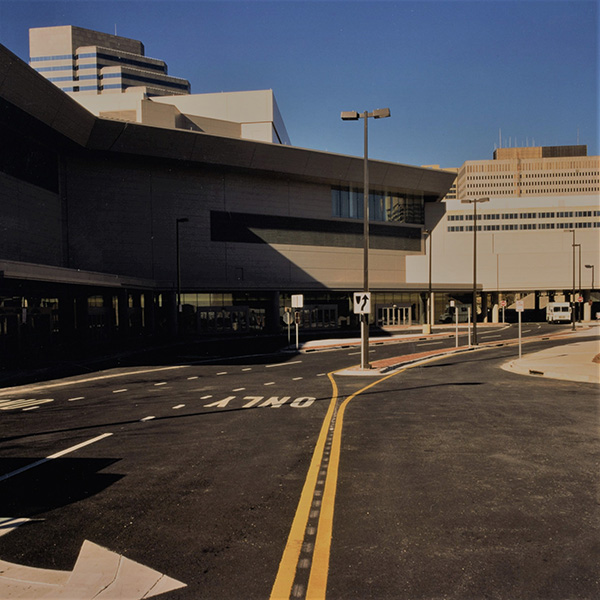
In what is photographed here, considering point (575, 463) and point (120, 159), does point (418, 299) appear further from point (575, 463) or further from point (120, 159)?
point (575, 463)

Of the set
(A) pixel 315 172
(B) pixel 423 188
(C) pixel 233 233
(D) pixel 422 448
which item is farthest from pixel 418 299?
(D) pixel 422 448

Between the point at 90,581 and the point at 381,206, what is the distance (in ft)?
185

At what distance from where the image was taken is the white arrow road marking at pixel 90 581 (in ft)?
12.5

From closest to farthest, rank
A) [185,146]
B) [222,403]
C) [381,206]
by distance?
[222,403] → [185,146] → [381,206]

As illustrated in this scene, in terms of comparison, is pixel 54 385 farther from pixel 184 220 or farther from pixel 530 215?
pixel 530 215

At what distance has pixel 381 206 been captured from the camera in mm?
57219

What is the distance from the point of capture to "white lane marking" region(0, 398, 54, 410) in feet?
42.0

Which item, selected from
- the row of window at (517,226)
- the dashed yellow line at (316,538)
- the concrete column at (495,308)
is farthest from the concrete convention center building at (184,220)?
the dashed yellow line at (316,538)

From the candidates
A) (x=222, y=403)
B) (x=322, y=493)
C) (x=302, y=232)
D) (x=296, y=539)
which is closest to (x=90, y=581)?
(x=296, y=539)

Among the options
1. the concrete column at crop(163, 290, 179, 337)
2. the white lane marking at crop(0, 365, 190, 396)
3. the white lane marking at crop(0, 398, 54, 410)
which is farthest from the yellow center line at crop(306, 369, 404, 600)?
the concrete column at crop(163, 290, 179, 337)

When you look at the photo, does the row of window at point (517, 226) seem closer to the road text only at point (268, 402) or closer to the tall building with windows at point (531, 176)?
the road text only at point (268, 402)

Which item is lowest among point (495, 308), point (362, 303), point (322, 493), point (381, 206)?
point (322, 493)

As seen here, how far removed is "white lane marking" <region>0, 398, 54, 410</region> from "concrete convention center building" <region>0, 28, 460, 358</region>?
16.0 metres

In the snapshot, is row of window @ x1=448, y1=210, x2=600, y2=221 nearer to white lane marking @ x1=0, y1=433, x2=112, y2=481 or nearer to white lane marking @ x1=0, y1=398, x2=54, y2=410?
white lane marking @ x1=0, y1=398, x2=54, y2=410
